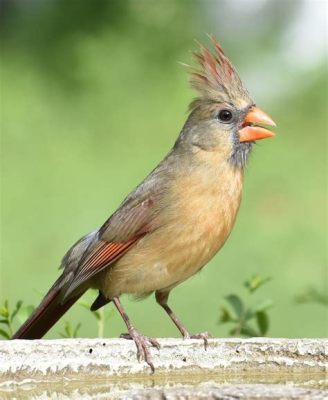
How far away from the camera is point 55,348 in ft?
9.41

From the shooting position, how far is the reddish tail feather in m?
3.80

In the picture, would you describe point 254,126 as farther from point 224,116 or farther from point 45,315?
point 45,315

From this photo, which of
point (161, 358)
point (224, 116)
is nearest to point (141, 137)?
point (224, 116)

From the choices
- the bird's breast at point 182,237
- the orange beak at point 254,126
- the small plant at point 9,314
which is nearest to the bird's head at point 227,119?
the orange beak at point 254,126

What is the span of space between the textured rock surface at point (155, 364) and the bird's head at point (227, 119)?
3.37ft

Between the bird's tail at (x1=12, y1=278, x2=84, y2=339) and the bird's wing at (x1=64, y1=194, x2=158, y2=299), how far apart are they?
0.21 ft

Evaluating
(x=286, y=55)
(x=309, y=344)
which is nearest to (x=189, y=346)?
(x=309, y=344)

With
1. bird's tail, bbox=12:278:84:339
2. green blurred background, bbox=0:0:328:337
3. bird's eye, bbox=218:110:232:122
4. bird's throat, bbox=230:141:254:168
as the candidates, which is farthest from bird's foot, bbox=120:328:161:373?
green blurred background, bbox=0:0:328:337

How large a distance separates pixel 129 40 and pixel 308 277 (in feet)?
12.1

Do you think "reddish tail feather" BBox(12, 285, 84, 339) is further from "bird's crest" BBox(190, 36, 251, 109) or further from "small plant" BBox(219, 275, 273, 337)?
"bird's crest" BBox(190, 36, 251, 109)

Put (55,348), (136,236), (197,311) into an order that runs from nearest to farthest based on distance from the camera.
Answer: (55,348) → (136,236) → (197,311)

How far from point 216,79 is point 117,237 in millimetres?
678

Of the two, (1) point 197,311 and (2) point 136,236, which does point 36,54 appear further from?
(2) point 136,236

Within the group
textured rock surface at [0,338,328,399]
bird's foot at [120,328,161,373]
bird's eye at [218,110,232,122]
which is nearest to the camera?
textured rock surface at [0,338,328,399]
